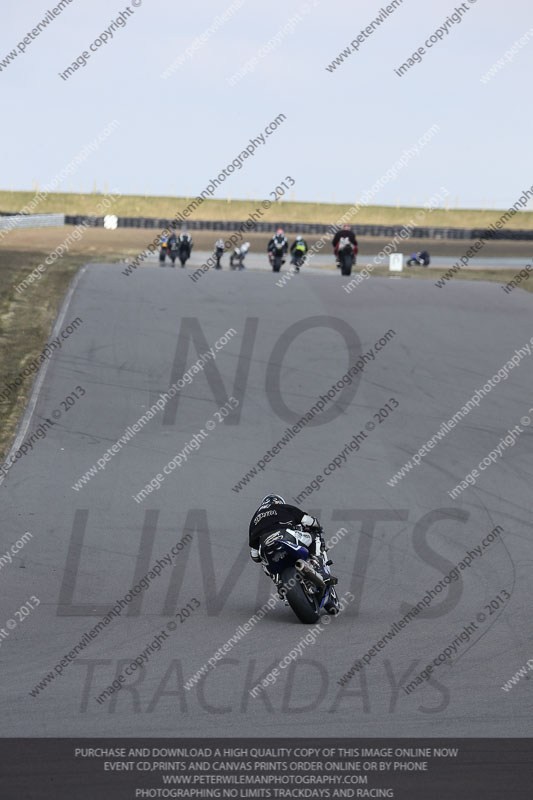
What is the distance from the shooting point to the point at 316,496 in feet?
44.7

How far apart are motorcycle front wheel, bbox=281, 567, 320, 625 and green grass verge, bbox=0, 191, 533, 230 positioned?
6776 centimetres

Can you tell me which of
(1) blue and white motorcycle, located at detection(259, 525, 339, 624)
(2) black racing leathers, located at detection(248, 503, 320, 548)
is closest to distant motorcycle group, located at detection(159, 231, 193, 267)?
(2) black racing leathers, located at detection(248, 503, 320, 548)

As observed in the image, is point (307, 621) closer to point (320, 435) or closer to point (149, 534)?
point (149, 534)

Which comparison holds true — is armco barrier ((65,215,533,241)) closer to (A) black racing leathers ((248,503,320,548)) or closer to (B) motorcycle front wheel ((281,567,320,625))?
(A) black racing leathers ((248,503,320,548))

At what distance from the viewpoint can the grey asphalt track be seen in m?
7.35

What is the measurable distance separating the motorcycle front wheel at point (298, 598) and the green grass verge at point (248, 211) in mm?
67756

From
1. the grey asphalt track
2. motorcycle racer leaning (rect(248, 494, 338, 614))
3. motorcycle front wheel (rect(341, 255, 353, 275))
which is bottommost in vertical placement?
the grey asphalt track

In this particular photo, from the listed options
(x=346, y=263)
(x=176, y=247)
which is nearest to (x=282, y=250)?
(x=346, y=263)

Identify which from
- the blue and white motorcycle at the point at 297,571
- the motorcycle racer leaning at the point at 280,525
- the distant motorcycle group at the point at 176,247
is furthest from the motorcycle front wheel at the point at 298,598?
the distant motorcycle group at the point at 176,247

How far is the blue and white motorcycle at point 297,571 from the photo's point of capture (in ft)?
29.5

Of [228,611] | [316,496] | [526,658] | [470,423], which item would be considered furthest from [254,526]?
[470,423]
